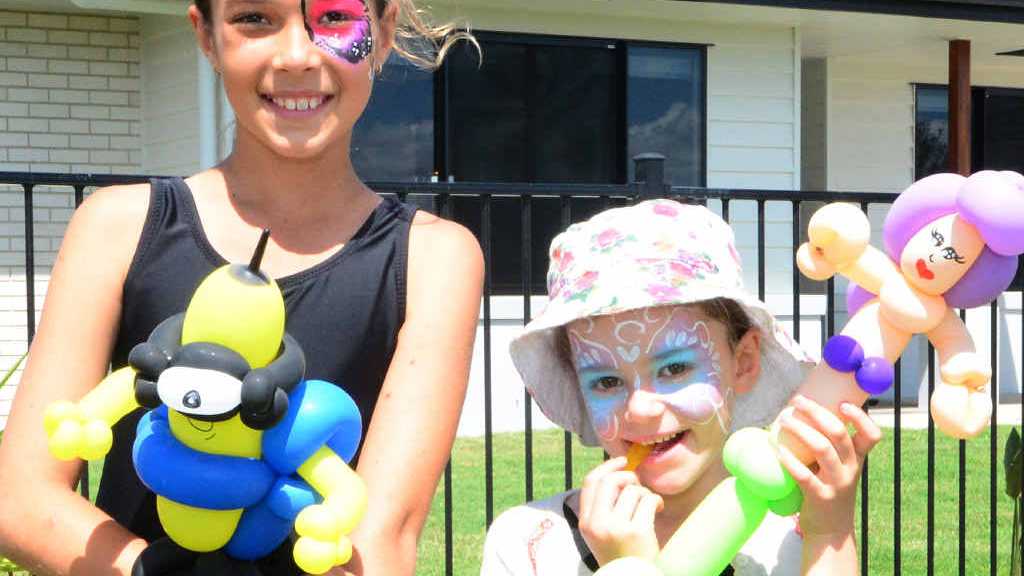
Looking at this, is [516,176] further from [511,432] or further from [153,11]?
[153,11]

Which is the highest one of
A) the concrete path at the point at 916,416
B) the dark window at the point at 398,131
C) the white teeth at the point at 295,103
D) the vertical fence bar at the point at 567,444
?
the dark window at the point at 398,131

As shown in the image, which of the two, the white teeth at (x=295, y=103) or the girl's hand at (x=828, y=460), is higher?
the white teeth at (x=295, y=103)

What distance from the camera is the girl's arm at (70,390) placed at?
5.90 ft

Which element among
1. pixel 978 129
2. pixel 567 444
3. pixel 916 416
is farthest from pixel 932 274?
pixel 978 129

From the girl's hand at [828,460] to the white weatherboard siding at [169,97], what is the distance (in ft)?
29.6

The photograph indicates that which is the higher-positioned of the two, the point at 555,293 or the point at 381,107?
the point at 381,107

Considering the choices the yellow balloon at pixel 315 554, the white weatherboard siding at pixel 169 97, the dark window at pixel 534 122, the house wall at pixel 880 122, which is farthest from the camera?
the house wall at pixel 880 122

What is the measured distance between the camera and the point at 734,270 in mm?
2225

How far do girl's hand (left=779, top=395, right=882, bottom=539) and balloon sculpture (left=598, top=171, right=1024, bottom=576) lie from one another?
22mm

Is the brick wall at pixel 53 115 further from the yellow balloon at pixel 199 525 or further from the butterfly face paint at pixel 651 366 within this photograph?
the yellow balloon at pixel 199 525

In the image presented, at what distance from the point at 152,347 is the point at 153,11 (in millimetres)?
8844

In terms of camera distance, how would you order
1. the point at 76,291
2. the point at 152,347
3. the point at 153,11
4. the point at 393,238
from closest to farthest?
the point at 152,347 < the point at 76,291 < the point at 393,238 < the point at 153,11

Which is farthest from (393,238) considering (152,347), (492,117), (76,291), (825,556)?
(492,117)

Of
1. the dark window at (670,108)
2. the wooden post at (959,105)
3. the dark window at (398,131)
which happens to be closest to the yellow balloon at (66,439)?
the dark window at (398,131)
